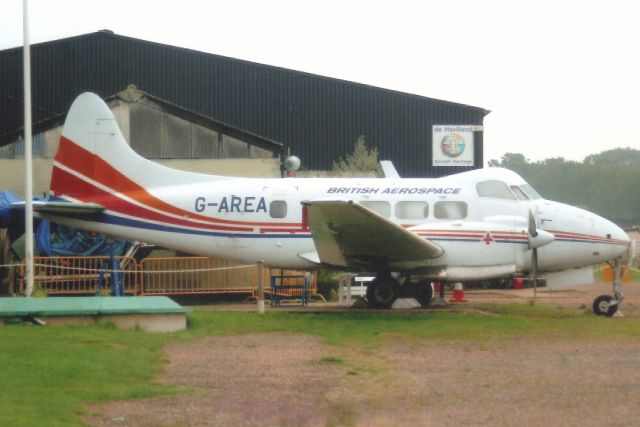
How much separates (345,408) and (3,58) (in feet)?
113

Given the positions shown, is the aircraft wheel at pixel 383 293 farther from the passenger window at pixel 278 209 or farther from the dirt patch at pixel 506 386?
the dirt patch at pixel 506 386

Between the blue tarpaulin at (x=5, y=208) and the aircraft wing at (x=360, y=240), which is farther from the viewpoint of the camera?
the blue tarpaulin at (x=5, y=208)

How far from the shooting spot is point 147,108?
1172 inches

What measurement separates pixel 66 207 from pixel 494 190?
886 cm

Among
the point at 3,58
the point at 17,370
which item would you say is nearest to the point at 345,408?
the point at 17,370

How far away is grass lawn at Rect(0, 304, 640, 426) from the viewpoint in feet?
28.9

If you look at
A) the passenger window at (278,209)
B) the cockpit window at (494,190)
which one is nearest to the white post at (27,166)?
the passenger window at (278,209)

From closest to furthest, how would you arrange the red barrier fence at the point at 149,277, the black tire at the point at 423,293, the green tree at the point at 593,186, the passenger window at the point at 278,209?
1. the passenger window at the point at 278,209
2. the black tire at the point at 423,293
3. the red barrier fence at the point at 149,277
4. the green tree at the point at 593,186

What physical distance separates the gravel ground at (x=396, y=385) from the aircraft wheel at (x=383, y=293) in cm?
533

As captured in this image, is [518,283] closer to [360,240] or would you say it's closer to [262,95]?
[360,240]

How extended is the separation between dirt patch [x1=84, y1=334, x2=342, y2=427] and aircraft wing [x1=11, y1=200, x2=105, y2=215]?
6971 mm

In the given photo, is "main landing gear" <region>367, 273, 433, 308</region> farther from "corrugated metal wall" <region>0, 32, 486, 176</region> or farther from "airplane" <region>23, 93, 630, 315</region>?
"corrugated metal wall" <region>0, 32, 486, 176</region>

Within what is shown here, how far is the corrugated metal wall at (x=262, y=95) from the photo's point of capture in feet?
130

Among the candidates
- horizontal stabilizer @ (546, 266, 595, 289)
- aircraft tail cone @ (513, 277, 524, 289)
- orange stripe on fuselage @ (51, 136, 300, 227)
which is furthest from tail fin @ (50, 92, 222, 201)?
aircraft tail cone @ (513, 277, 524, 289)
